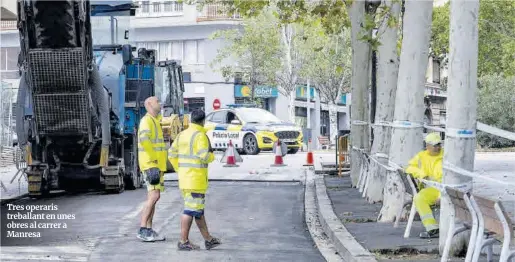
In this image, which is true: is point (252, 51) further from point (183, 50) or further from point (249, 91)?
point (183, 50)

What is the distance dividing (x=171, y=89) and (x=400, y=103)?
12.4 metres

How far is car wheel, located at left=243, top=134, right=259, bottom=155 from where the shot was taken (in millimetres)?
38906

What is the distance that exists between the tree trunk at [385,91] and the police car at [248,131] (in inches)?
855

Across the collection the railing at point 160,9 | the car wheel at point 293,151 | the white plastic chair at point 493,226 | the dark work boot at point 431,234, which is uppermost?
the railing at point 160,9

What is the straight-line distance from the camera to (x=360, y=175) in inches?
813

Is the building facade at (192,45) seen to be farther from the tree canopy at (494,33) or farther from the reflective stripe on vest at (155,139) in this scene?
the reflective stripe on vest at (155,139)

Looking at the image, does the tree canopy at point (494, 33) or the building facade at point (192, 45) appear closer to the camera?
the tree canopy at point (494, 33)

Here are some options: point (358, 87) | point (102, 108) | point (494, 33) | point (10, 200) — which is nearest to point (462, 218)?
point (102, 108)

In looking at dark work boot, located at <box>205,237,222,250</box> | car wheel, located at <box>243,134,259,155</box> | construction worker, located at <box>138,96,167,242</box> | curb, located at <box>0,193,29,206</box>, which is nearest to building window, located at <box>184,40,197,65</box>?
car wheel, located at <box>243,134,259,155</box>

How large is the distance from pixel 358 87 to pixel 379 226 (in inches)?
318

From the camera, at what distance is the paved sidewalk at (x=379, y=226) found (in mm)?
10789

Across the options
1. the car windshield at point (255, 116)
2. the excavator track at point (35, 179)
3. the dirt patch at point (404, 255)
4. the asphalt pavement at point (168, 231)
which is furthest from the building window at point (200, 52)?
the dirt patch at point (404, 255)

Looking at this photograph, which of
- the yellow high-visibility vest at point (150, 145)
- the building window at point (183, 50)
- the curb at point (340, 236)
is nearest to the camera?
the curb at point (340, 236)

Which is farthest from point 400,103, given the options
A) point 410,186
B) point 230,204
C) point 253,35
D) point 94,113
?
point 253,35
